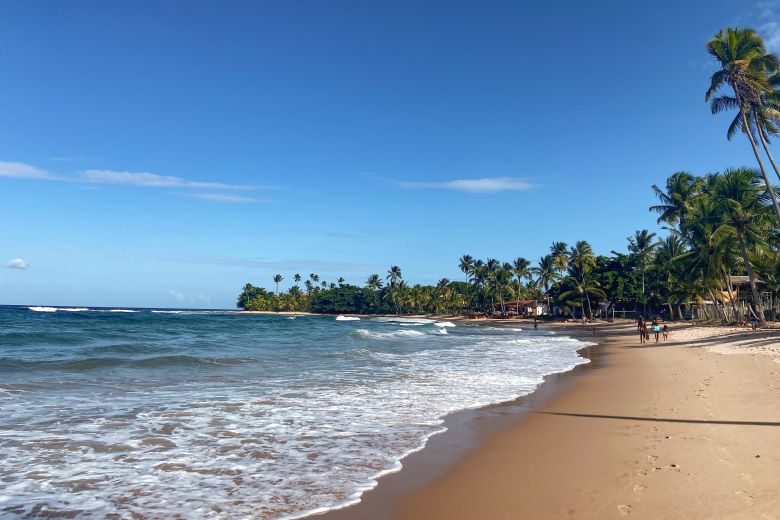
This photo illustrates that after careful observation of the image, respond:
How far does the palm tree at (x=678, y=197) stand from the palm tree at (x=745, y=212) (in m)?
9.92

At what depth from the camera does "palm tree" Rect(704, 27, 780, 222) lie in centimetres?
2306

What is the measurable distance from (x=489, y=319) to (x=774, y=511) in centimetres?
8080

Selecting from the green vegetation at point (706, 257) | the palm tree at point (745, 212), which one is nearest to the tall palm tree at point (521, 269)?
the green vegetation at point (706, 257)

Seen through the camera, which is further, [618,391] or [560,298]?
[560,298]

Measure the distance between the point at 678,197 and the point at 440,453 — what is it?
1752 inches

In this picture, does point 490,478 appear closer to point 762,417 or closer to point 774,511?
point 774,511

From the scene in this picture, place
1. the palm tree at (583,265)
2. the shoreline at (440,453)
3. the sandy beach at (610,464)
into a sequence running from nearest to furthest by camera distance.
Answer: the sandy beach at (610,464)
the shoreline at (440,453)
the palm tree at (583,265)

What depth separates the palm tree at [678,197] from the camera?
43.3m

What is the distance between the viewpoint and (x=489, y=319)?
8350cm

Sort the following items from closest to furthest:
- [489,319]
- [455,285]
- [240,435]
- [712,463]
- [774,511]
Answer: [774,511] < [712,463] < [240,435] < [489,319] < [455,285]

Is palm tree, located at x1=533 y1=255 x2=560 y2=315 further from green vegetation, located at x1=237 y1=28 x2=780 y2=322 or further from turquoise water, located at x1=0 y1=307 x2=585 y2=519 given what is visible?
turquoise water, located at x1=0 y1=307 x2=585 y2=519

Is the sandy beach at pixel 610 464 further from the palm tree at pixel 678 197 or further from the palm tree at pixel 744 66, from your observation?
the palm tree at pixel 678 197

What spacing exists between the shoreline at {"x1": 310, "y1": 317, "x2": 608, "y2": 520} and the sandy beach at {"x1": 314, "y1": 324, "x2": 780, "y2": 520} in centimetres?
2

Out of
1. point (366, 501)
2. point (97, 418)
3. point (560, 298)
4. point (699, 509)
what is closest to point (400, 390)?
point (97, 418)
